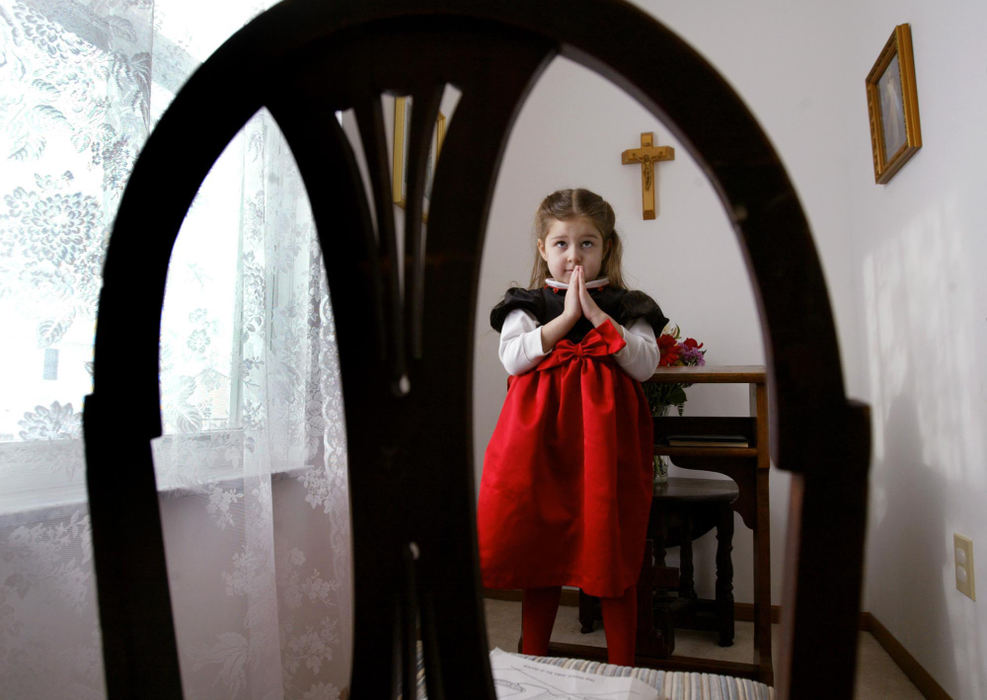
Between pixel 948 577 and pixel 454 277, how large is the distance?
4.79 feet

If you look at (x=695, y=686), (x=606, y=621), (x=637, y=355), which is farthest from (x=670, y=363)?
(x=695, y=686)

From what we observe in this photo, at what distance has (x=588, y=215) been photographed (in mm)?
1348

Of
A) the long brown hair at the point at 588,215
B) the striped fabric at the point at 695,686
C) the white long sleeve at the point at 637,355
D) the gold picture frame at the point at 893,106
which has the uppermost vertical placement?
the gold picture frame at the point at 893,106

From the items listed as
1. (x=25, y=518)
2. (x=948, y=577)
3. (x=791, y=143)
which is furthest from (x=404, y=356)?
(x=791, y=143)

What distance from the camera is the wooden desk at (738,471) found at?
1383 mm

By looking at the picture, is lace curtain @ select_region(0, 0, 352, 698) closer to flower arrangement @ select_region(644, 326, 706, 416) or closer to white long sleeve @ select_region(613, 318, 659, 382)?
white long sleeve @ select_region(613, 318, 659, 382)

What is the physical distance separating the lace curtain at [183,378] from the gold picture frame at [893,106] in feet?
4.29

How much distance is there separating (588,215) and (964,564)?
0.97 meters

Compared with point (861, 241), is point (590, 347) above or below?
below

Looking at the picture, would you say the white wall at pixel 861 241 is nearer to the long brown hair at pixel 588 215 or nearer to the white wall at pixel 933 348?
the white wall at pixel 933 348

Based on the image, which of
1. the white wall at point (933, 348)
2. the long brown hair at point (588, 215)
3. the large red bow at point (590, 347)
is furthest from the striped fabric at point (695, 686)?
the long brown hair at point (588, 215)

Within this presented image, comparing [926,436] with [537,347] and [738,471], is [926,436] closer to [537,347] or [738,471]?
[738,471]

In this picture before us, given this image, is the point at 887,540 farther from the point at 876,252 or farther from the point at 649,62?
the point at 649,62

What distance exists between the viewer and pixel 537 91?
230 centimetres
